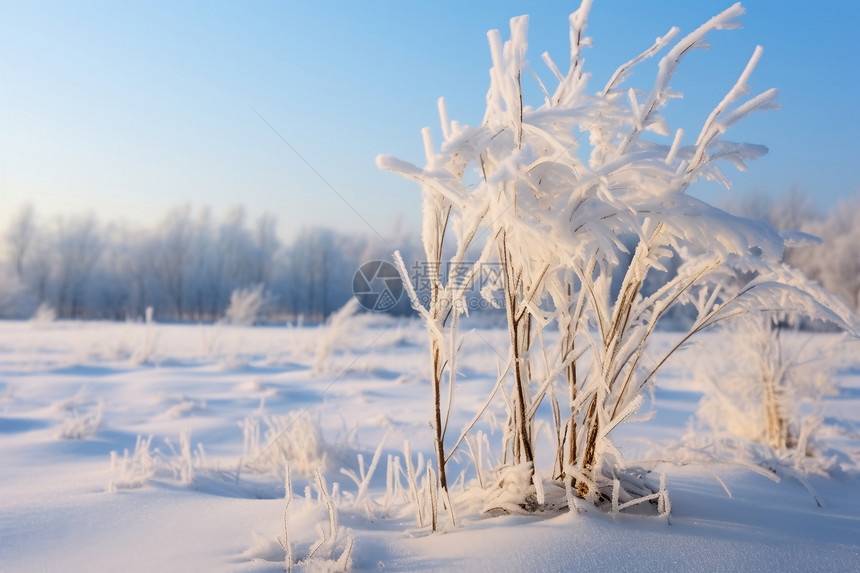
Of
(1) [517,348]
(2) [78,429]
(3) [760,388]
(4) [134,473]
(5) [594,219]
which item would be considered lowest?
(2) [78,429]

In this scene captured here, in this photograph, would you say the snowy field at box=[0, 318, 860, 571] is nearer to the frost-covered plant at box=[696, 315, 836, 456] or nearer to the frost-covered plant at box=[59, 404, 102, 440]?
the frost-covered plant at box=[59, 404, 102, 440]

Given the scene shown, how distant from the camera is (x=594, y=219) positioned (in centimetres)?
149

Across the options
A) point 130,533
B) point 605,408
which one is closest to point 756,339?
point 605,408

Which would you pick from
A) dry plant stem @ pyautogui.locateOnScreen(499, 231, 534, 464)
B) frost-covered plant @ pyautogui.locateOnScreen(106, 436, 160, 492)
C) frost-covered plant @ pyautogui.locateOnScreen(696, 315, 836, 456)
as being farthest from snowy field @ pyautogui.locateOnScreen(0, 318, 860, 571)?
frost-covered plant @ pyautogui.locateOnScreen(696, 315, 836, 456)

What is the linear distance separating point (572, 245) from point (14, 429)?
16.3 ft

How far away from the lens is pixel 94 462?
3449 mm

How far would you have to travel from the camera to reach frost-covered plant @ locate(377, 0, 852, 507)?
1438 millimetres

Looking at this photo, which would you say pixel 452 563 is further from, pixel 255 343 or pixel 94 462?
pixel 255 343

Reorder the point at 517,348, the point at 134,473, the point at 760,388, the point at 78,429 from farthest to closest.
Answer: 1. the point at 760,388
2. the point at 78,429
3. the point at 134,473
4. the point at 517,348

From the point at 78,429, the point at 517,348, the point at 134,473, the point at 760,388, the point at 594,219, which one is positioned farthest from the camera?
the point at 760,388

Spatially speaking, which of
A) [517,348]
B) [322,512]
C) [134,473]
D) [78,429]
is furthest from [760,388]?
[78,429]

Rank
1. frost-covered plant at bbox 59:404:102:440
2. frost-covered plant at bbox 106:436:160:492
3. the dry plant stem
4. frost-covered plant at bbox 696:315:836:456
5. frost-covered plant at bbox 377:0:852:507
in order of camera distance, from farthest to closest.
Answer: frost-covered plant at bbox 696:315:836:456, frost-covered plant at bbox 59:404:102:440, frost-covered plant at bbox 106:436:160:492, the dry plant stem, frost-covered plant at bbox 377:0:852:507

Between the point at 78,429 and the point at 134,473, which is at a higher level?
the point at 134,473

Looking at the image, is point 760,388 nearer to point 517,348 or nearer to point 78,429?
point 517,348
